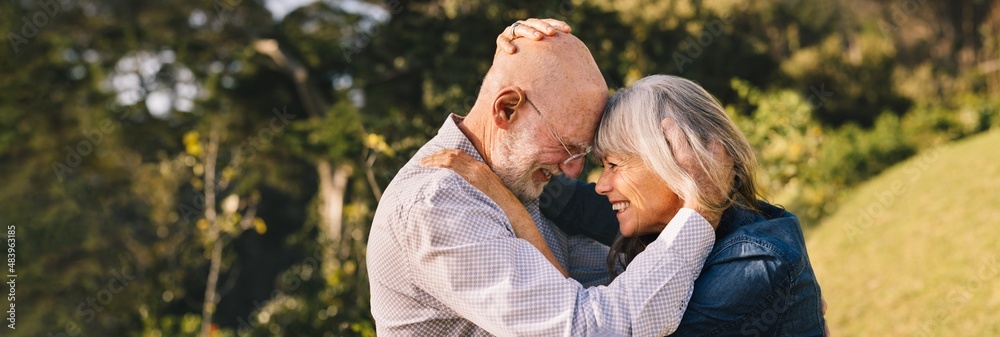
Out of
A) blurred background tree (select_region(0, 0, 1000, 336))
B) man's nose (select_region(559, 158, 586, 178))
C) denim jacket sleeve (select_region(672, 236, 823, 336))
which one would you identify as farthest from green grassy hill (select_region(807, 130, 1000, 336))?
man's nose (select_region(559, 158, 586, 178))

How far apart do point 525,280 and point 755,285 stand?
53cm

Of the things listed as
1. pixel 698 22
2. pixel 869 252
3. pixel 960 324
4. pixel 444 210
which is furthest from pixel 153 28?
pixel 444 210

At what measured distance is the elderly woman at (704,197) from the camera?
6.39ft

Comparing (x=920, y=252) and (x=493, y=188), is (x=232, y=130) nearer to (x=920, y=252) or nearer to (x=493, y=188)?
(x=920, y=252)

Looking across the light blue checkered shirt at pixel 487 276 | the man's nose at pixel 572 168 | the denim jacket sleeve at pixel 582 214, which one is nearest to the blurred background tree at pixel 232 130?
the denim jacket sleeve at pixel 582 214

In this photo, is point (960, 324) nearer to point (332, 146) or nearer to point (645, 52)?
point (332, 146)

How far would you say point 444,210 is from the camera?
74.4 inches

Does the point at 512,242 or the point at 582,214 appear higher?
the point at 512,242

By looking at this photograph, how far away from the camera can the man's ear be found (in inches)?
84.9

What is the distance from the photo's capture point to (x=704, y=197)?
2074 millimetres

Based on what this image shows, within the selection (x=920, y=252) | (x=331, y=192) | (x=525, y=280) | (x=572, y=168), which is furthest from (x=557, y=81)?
(x=331, y=192)

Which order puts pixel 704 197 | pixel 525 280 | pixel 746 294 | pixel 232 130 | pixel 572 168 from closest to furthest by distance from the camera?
pixel 525 280, pixel 746 294, pixel 704 197, pixel 572 168, pixel 232 130

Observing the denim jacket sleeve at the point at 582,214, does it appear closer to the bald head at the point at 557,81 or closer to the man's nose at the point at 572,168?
the man's nose at the point at 572,168

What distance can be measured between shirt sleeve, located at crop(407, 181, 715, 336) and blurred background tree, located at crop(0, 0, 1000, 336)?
3.85m
